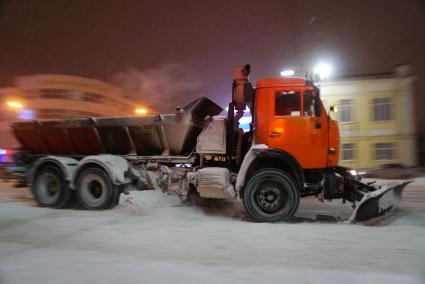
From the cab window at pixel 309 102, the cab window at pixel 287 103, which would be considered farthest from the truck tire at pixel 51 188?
the cab window at pixel 309 102

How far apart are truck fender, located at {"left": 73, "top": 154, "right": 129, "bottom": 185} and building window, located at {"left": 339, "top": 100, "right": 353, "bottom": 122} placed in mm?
22421

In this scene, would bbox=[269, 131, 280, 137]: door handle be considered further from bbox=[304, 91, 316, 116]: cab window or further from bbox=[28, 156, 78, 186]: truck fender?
bbox=[28, 156, 78, 186]: truck fender

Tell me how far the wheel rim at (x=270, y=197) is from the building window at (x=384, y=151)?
22.9 m

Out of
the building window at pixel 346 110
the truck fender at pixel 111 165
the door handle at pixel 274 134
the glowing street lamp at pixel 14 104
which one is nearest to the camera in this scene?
the door handle at pixel 274 134

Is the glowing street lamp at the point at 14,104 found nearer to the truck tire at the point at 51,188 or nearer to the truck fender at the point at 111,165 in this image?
the truck tire at the point at 51,188

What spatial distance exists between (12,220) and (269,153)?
5.32m

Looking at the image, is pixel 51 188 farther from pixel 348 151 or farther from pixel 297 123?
pixel 348 151

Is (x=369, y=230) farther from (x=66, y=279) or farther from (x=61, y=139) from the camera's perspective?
(x=61, y=139)

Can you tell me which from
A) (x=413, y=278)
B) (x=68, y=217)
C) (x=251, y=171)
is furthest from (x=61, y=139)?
(x=413, y=278)

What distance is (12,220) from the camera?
7.27 metres

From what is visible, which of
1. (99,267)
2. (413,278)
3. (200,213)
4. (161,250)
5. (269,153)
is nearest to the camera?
(413,278)

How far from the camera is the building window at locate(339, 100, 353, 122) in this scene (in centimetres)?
2748

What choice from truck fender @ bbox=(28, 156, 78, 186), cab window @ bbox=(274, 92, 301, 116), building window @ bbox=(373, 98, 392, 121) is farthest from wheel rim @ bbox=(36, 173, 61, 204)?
building window @ bbox=(373, 98, 392, 121)

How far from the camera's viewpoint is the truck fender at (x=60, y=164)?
8.85 metres
